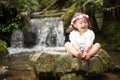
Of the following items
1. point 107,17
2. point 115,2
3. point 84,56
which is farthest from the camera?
point 107,17

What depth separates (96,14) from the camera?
11.0 m

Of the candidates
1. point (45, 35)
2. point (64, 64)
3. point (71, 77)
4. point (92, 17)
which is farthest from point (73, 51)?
point (45, 35)

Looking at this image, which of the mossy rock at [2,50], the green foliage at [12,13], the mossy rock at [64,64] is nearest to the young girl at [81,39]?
the mossy rock at [64,64]

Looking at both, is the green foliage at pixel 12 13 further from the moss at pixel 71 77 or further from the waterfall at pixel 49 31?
the moss at pixel 71 77

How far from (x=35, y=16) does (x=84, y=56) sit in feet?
31.4

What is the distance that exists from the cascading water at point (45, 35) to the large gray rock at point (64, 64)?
22.4 feet

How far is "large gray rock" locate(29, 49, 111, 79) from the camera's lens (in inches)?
214

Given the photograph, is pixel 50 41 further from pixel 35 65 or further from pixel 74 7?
pixel 35 65

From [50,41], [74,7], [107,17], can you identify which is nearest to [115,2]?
[107,17]

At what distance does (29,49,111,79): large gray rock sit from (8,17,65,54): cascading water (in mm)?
6817

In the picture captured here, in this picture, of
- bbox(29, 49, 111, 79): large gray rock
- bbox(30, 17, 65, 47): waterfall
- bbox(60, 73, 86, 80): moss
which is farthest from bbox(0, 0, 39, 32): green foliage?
bbox(60, 73, 86, 80): moss

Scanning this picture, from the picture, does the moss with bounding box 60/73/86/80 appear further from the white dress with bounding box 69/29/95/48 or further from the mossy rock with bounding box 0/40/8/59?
the mossy rock with bounding box 0/40/8/59

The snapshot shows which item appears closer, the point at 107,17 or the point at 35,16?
the point at 107,17

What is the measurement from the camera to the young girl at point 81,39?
5.40 m
